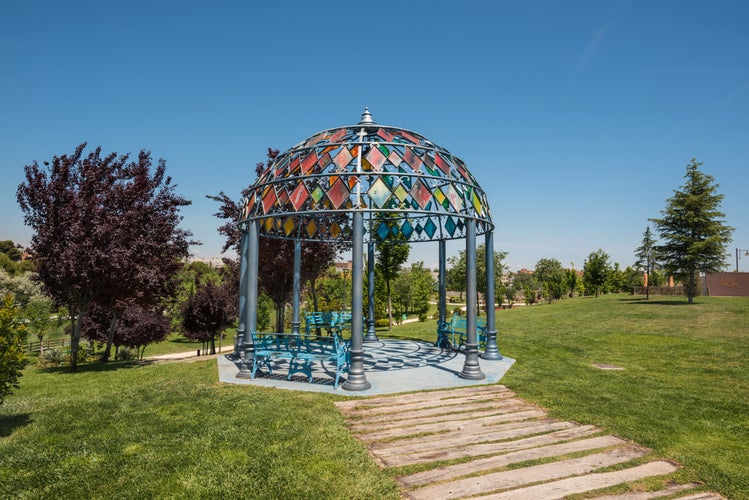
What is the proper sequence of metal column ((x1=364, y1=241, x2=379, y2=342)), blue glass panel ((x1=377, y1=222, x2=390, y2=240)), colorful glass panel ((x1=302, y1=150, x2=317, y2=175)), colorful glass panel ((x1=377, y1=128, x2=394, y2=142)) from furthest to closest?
blue glass panel ((x1=377, y1=222, x2=390, y2=240))
metal column ((x1=364, y1=241, x2=379, y2=342))
colorful glass panel ((x1=377, y1=128, x2=394, y2=142))
colorful glass panel ((x1=302, y1=150, x2=317, y2=175))

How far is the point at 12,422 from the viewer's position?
22.7 ft

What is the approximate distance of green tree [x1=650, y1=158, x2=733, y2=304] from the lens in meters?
34.1

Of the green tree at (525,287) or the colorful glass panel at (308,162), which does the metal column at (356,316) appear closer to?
the colorful glass panel at (308,162)

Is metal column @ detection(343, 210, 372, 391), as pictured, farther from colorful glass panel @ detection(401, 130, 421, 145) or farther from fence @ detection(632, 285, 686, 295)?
fence @ detection(632, 285, 686, 295)

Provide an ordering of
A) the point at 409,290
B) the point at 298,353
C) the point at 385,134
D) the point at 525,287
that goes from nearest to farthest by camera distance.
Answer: the point at 298,353
the point at 385,134
the point at 409,290
the point at 525,287

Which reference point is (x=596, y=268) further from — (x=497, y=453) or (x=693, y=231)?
(x=497, y=453)

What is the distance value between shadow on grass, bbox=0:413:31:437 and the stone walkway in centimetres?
537

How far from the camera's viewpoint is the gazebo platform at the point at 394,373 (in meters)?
9.03

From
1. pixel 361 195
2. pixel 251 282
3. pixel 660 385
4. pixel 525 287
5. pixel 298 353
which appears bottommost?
pixel 660 385

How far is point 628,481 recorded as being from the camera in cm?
493

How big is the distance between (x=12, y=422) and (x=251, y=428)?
4.28 meters

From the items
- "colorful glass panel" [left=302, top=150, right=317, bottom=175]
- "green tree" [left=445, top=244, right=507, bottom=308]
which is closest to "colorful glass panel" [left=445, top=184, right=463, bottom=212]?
"colorful glass panel" [left=302, top=150, right=317, bottom=175]

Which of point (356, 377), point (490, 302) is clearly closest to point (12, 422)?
point (356, 377)

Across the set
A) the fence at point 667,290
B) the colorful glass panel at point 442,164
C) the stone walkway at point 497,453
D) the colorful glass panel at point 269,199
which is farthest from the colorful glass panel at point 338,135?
the fence at point 667,290
